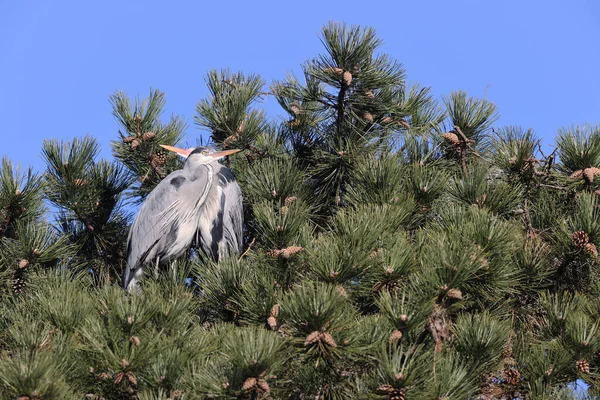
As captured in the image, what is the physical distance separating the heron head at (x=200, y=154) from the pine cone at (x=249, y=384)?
2.65 meters

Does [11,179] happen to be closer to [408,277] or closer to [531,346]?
[408,277]

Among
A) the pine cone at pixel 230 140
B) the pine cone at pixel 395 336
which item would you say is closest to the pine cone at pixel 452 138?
the pine cone at pixel 230 140

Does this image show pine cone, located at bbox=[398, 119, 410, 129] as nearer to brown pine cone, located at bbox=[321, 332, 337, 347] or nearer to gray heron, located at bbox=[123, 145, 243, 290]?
gray heron, located at bbox=[123, 145, 243, 290]

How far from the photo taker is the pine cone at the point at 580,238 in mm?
4480

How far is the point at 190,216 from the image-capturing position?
20.0 ft

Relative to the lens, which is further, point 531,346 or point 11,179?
→ point 11,179

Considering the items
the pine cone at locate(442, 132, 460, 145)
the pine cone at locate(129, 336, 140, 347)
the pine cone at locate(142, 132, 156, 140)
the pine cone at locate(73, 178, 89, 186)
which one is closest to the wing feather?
the pine cone at locate(142, 132, 156, 140)

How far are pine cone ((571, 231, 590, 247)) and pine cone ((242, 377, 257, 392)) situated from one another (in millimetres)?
1864

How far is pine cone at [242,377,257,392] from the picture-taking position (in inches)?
132

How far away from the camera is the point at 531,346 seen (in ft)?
14.0

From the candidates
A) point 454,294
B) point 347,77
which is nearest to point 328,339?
point 454,294

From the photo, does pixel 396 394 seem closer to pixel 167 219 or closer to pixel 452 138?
pixel 452 138

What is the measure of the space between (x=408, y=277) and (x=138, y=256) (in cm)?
233

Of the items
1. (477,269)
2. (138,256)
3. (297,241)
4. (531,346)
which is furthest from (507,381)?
(138,256)
